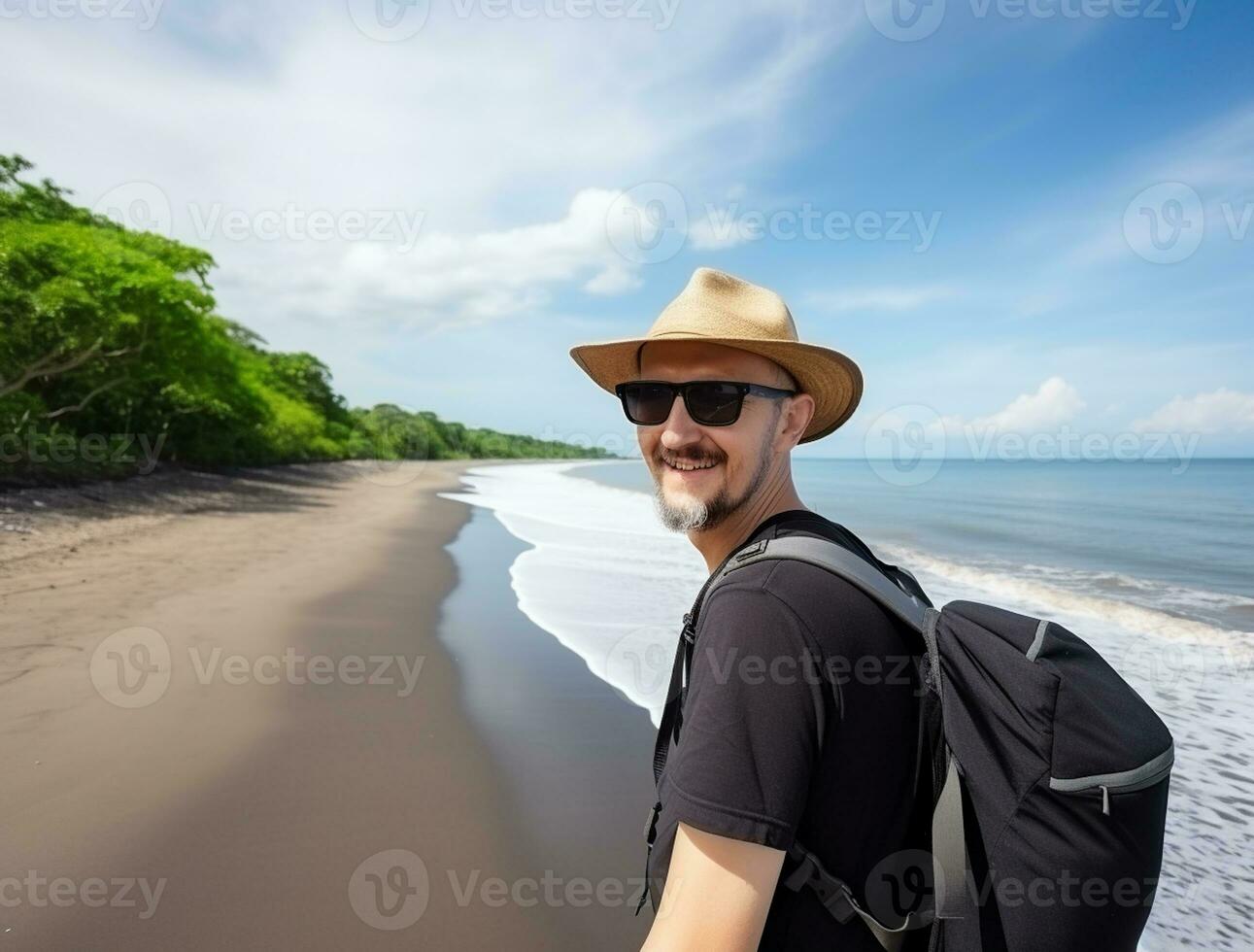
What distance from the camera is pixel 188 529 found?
13641 millimetres

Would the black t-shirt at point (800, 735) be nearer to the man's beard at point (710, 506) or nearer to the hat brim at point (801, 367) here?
the man's beard at point (710, 506)

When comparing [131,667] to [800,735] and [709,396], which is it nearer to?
[709,396]

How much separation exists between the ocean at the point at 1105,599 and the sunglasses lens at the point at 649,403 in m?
3.48

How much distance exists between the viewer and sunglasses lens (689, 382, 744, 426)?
1649mm

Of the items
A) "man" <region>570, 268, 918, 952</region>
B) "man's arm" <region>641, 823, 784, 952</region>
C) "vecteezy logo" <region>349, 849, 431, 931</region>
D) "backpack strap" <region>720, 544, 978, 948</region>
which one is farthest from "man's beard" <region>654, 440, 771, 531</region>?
"vecteezy logo" <region>349, 849, 431, 931</region>

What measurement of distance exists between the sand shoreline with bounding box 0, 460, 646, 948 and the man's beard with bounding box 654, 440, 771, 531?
7.68 feet

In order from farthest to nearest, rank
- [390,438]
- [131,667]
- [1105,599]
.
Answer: [390,438]
[1105,599]
[131,667]

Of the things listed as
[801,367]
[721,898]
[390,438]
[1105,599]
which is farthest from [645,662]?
[390,438]

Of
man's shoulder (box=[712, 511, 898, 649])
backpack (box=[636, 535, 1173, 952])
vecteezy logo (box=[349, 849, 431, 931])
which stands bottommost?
vecteezy logo (box=[349, 849, 431, 931])

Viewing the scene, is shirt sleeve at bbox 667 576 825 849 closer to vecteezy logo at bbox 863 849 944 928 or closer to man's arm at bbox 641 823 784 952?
man's arm at bbox 641 823 784 952

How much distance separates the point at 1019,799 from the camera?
1.07 m

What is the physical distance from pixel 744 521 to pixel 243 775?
13.0ft

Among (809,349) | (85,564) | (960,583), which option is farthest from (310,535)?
(809,349)

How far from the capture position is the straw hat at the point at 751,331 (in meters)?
1.62
